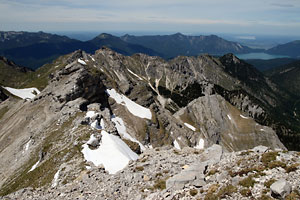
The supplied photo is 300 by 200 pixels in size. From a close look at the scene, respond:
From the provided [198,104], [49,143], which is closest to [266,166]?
[49,143]

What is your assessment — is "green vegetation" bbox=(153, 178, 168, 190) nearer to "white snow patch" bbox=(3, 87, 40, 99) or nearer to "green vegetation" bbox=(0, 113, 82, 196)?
"green vegetation" bbox=(0, 113, 82, 196)

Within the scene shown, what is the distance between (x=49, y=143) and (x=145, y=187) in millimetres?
26587

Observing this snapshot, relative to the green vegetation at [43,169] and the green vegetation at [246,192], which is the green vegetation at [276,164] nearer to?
the green vegetation at [246,192]

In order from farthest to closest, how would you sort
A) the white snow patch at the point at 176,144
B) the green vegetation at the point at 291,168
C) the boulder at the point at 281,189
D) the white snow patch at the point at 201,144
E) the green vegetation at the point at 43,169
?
1. the white snow patch at the point at 201,144
2. the white snow patch at the point at 176,144
3. the green vegetation at the point at 43,169
4. the green vegetation at the point at 291,168
5. the boulder at the point at 281,189

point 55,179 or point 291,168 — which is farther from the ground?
point 291,168

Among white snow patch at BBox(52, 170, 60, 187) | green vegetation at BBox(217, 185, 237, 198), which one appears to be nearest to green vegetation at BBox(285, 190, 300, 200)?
green vegetation at BBox(217, 185, 237, 198)

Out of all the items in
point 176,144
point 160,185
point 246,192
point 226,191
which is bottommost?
point 176,144

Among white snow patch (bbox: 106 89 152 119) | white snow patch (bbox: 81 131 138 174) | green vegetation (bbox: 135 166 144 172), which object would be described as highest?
green vegetation (bbox: 135 166 144 172)

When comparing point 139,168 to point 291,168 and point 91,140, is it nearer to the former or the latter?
point 291,168

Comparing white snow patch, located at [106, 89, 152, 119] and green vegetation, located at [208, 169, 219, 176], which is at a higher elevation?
green vegetation, located at [208, 169, 219, 176]

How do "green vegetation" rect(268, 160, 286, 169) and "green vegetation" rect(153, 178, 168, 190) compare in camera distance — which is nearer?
"green vegetation" rect(268, 160, 286, 169)

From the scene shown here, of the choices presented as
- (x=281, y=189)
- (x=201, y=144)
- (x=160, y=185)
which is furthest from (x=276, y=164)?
(x=201, y=144)

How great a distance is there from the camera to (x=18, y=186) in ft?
94.8

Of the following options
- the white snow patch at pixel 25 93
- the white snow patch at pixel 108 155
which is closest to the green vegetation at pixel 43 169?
the white snow patch at pixel 108 155
